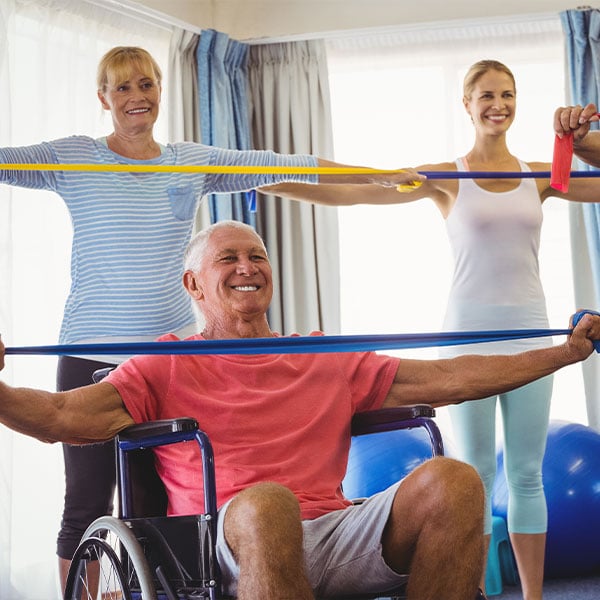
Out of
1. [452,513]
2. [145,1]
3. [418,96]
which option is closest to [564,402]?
[418,96]

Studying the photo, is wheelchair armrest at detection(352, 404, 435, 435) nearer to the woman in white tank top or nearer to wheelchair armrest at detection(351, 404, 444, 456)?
wheelchair armrest at detection(351, 404, 444, 456)

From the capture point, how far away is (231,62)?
465 centimetres

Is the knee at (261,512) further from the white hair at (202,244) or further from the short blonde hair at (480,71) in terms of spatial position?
the short blonde hair at (480,71)

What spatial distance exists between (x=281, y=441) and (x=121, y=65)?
123cm

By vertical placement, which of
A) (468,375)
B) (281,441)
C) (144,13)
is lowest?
(281,441)

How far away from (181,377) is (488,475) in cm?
115

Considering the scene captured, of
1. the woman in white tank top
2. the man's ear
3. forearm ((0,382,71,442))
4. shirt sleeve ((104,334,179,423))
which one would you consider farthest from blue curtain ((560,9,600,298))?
forearm ((0,382,71,442))

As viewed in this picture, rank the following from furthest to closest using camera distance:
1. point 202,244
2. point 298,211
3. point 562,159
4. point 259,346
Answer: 1. point 298,211
2. point 562,159
3. point 202,244
4. point 259,346

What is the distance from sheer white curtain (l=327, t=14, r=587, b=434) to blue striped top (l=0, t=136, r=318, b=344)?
1.92 m

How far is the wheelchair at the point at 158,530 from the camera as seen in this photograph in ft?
5.97

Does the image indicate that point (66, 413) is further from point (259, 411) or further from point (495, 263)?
point (495, 263)

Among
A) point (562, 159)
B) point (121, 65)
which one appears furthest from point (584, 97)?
point (121, 65)

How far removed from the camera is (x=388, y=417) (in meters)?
2.13

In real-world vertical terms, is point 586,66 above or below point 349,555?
above
